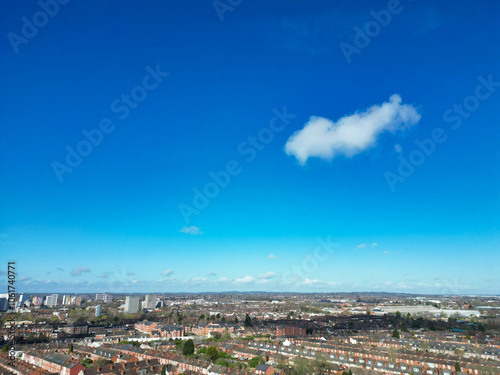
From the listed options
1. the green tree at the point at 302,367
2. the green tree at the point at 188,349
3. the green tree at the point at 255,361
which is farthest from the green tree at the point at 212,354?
the green tree at the point at 302,367

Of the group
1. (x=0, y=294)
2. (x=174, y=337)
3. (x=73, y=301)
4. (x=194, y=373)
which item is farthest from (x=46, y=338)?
(x=73, y=301)

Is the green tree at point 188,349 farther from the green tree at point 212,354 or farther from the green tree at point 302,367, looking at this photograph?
the green tree at point 302,367

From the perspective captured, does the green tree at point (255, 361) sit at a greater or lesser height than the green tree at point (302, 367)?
lesser

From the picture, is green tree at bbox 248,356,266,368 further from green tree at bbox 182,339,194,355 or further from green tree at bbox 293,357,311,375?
green tree at bbox 182,339,194,355

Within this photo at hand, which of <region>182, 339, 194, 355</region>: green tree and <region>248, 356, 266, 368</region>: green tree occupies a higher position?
<region>182, 339, 194, 355</region>: green tree

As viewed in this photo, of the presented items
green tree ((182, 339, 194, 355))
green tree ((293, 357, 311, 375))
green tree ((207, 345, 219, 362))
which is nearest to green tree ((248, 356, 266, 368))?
green tree ((207, 345, 219, 362))

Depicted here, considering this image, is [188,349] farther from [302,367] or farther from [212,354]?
[302,367]

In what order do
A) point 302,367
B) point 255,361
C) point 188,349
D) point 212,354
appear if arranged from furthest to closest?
point 188,349 < point 212,354 < point 255,361 < point 302,367

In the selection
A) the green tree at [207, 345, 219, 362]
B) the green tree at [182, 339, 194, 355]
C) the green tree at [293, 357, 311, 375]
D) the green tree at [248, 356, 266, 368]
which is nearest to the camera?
the green tree at [293, 357, 311, 375]

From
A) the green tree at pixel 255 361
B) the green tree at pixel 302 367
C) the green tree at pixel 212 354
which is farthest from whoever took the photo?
the green tree at pixel 212 354

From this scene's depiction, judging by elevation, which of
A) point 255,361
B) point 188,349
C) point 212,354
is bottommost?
point 255,361

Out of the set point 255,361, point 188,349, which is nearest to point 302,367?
point 255,361
